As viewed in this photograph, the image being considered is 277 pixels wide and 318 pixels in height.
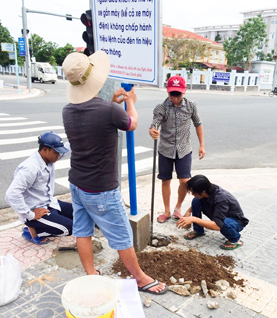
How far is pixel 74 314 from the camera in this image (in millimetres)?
1896

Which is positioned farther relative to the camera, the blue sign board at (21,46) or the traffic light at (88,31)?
the blue sign board at (21,46)

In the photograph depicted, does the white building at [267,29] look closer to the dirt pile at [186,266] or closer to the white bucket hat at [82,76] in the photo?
the dirt pile at [186,266]

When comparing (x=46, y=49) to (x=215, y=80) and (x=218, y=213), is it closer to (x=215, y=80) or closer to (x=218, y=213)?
(x=215, y=80)

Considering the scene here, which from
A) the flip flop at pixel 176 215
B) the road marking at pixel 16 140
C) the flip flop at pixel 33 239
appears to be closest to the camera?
the flip flop at pixel 33 239

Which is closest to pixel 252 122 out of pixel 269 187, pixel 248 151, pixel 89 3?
pixel 248 151

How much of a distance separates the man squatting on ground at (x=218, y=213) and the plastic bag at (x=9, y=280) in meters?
1.57

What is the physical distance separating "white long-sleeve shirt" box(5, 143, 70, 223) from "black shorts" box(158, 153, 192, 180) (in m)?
1.24

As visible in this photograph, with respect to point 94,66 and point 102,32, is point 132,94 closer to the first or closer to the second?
point 94,66

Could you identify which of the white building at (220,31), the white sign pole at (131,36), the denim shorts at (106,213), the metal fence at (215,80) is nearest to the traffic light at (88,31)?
the white sign pole at (131,36)

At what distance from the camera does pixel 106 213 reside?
2502 mm

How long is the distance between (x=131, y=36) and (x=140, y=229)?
1871 mm

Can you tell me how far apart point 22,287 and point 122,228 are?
3.44 ft

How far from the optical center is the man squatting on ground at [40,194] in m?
3.26

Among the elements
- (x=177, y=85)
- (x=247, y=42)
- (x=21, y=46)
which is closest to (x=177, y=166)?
(x=177, y=85)
